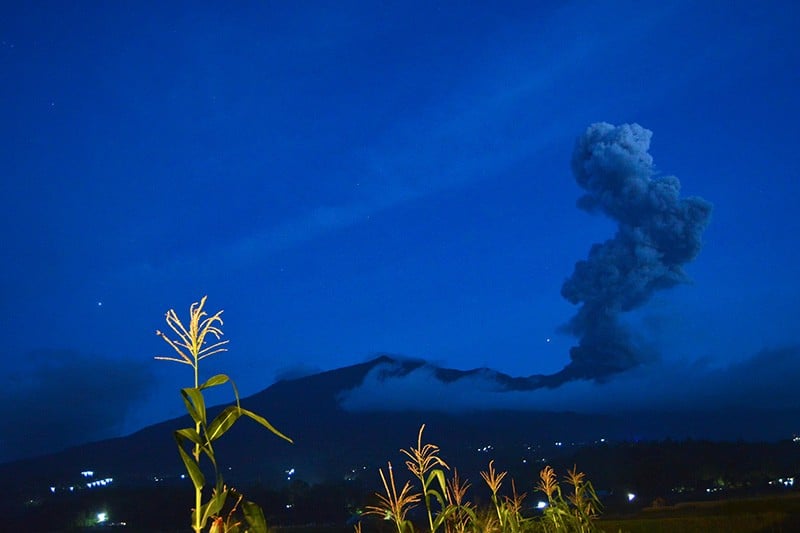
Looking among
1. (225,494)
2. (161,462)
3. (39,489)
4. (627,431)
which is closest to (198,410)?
(225,494)

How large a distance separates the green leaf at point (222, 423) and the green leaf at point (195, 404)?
49 mm

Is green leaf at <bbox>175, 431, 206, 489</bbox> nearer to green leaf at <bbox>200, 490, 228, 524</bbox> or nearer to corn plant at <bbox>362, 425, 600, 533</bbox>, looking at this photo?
green leaf at <bbox>200, 490, 228, 524</bbox>

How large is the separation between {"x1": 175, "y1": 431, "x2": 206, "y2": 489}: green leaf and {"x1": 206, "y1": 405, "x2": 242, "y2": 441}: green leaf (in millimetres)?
84

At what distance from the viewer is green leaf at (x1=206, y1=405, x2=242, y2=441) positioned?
2.15 m

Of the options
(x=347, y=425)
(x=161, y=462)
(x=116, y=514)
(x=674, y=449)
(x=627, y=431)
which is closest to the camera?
(x=116, y=514)

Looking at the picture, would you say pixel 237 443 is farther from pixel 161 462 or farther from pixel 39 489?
pixel 39 489

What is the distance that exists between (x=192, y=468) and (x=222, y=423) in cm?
18

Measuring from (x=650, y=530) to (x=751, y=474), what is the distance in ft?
180

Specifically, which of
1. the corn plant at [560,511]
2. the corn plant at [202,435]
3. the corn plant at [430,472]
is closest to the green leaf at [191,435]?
the corn plant at [202,435]

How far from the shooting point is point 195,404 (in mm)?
2076

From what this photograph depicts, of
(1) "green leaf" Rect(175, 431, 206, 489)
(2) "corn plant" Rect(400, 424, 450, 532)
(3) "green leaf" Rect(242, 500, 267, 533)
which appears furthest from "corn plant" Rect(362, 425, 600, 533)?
(1) "green leaf" Rect(175, 431, 206, 489)

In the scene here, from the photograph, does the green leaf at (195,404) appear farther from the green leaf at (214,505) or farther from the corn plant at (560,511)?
the corn plant at (560,511)

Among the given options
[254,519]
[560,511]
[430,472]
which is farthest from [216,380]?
[560,511]

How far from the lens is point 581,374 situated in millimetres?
141375
